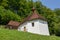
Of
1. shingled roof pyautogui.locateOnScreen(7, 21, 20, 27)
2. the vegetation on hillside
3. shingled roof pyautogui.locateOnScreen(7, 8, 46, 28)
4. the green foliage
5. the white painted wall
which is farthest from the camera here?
the vegetation on hillside

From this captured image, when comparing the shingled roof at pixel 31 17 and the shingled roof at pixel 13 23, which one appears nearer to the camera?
the shingled roof at pixel 31 17

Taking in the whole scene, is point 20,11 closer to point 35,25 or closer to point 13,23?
point 13,23

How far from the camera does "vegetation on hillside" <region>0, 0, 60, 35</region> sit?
5456cm

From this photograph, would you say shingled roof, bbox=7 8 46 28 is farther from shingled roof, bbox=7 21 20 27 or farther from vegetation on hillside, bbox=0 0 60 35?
vegetation on hillside, bbox=0 0 60 35

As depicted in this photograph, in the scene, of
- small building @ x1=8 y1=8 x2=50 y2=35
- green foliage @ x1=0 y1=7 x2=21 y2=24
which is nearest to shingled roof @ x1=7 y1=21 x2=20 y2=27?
green foliage @ x1=0 y1=7 x2=21 y2=24

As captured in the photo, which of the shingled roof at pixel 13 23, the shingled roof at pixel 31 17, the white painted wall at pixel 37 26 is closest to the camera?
the white painted wall at pixel 37 26

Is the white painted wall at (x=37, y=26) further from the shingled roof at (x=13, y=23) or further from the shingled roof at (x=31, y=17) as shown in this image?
the shingled roof at (x=13, y=23)

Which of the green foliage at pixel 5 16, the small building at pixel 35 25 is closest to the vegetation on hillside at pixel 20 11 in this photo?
the green foliage at pixel 5 16

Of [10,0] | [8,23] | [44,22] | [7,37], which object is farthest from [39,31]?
[7,37]

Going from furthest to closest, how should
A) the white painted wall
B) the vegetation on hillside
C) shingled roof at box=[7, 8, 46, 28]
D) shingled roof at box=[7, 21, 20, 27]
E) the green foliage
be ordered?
the vegetation on hillside, the green foliage, shingled roof at box=[7, 21, 20, 27], shingled roof at box=[7, 8, 46, 28], the white painted wall

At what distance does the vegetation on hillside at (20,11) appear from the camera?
54562 mm

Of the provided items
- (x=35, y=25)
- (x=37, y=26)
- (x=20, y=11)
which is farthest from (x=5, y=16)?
(x=37, y=26)

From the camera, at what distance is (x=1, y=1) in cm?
5700

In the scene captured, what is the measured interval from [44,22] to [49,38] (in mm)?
24214
